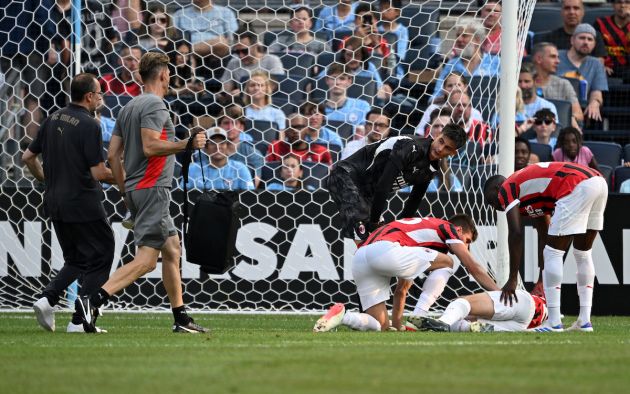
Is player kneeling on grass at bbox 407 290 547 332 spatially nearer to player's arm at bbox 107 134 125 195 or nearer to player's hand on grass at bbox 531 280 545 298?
player's hand on grass at bbox 531 280 545 298

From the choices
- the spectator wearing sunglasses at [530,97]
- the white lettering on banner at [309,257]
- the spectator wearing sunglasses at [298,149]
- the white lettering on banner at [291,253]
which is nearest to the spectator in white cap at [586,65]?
the spectator wearing sunglasses at [530,97]

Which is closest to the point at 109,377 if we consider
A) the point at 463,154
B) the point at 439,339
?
the point at 439,339

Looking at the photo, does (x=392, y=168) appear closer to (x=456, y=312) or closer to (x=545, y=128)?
(x=456, y=312)

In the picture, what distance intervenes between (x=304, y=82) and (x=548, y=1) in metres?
5.44

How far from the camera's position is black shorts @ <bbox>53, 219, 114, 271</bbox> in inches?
352

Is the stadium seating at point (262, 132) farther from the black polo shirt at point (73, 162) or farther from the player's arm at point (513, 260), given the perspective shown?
the player's arm at point (513, 260)

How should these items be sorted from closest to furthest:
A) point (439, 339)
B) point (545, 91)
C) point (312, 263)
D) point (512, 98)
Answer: point (439, 339), point (512, 98), point (312, 263), point (545, 91)

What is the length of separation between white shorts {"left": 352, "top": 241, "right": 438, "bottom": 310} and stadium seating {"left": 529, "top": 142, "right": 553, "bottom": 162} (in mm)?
4968

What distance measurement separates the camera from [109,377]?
566 cm

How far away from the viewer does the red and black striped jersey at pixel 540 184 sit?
30.4 feet

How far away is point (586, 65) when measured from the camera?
51.4 feet

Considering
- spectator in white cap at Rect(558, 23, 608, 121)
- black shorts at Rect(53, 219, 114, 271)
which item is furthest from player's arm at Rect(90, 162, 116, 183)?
spectator in white cap at Rect(558, 23, 608, 121)

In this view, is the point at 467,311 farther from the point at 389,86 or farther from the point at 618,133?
the point at 618,133

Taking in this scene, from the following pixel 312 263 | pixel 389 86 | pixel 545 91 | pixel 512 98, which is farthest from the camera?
pixel 545 91
